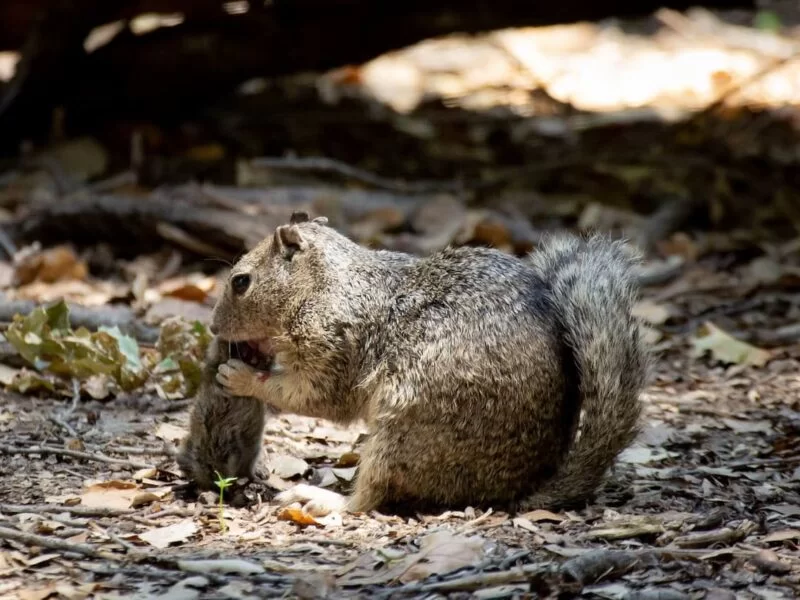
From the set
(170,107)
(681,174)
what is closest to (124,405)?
(170,107)

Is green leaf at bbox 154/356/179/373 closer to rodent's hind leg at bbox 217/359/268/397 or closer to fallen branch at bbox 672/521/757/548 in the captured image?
rodent's hind leg at bbox 217/359/268/397

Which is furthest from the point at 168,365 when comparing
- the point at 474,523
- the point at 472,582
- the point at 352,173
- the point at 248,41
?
the point at 248,41

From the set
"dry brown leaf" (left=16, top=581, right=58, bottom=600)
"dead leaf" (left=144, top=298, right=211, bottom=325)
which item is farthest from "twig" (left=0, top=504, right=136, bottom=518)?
"dead leaf" (left=144, top=298, right=211, bottom=325)

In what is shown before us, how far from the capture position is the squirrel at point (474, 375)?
4324mm

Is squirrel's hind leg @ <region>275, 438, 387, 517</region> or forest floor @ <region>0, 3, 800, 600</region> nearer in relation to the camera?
forest floor @ <region>0, 3, 800, 600</region>

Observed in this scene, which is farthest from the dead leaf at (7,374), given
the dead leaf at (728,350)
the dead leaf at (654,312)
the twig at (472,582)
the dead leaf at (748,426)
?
the dead leaf at (728,350)

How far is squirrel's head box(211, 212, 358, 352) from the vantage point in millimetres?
4859

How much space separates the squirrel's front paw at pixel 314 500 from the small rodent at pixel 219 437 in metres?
0.27

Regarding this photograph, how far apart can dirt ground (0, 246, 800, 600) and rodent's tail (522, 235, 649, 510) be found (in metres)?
0.15

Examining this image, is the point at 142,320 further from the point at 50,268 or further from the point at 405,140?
the point at 405,140

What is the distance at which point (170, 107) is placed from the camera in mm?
9805

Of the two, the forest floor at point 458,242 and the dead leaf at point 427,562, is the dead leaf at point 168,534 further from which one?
the dead leaf at point 427,562

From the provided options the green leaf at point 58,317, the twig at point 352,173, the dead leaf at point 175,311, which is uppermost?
the twig at point 352,173

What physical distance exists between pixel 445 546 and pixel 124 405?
2345 mm
